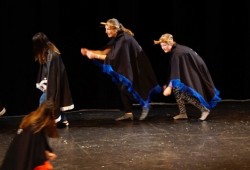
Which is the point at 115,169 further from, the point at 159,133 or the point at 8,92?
Answer: the point at 8,92

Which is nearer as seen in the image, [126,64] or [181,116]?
[126,64]

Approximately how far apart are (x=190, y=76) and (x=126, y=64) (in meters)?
0.79

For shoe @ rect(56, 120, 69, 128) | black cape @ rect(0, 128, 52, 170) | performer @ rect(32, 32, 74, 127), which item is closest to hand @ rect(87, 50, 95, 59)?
performer @ rect(32, 32, 74, 127)

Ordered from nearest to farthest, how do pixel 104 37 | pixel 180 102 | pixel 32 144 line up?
1. pixel 32 144
2. pixel 180 102
3. pixel 104 37

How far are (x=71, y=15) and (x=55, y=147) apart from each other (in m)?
2.84

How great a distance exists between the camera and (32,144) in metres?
3.64

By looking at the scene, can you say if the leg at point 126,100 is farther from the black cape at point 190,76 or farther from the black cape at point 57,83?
the black cape at point 57,83

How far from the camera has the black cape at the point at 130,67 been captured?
7141 millimetres

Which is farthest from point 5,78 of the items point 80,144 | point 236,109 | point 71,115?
point 236,109

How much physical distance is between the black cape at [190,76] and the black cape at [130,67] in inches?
14.2

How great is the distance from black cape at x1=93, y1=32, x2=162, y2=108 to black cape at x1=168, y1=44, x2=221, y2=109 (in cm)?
36

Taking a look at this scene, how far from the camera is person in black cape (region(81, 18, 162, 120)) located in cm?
712

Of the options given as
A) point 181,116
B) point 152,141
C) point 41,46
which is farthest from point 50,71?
point 181,116

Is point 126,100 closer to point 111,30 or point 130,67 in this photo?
point 130,67
